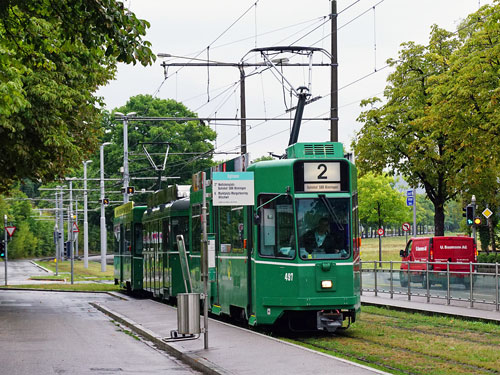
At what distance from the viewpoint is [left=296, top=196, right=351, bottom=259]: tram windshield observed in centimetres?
1605

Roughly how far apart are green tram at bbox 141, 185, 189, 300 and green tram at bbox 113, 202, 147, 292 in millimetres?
1617

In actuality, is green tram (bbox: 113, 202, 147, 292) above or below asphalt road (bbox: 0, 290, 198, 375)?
above

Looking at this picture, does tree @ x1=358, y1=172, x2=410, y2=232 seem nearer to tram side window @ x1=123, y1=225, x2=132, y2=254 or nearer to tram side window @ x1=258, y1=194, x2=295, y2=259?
tram side window @ x1=123, y1=225, x2=132, y2=254

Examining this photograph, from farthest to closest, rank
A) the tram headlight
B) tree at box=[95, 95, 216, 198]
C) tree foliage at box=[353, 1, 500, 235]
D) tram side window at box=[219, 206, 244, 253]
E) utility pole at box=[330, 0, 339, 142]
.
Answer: tree at box=[95, 95, 216, 198] < tree foliage at box=[353, 1, 500, 235] < utility pole at box=[330, 0, 339, 142] < tram side window at box=[219, 206, 244, 253] < the tram headlight

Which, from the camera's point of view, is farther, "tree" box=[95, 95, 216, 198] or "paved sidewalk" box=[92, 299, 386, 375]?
"tree" box=[95, 95, 216, 198]

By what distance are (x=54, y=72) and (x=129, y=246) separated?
10503 mm

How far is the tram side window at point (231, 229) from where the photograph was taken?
1748cm

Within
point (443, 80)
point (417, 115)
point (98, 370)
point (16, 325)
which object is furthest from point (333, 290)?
point (417, 115)

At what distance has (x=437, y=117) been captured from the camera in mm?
31016

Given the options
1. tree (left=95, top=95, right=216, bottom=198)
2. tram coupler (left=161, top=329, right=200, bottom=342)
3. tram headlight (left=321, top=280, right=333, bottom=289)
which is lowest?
tram coupler (left=161, top=329, right=200, bottom=342)

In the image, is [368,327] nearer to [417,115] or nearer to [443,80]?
[443,80]

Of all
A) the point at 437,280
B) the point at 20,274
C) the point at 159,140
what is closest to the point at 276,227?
the point at 437,280

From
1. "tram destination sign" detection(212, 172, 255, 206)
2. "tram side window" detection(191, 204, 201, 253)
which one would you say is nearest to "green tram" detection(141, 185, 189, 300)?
"tram side window" detection(191, 204, 201, 253)

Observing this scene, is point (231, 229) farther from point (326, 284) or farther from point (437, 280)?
point (437, 280)
